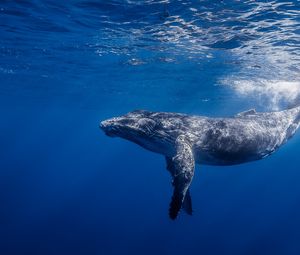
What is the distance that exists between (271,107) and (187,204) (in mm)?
25945

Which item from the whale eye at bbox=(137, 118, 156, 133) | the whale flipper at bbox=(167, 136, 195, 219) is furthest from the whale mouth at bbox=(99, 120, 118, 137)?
the whale flipper at bbox=(167, 136, 195, 219)

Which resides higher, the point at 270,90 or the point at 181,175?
the point at 181,175

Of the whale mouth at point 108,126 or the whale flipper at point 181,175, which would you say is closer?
the whale flipper at point 181,175

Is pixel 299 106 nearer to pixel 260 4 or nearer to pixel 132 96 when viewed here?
pixel 260 4

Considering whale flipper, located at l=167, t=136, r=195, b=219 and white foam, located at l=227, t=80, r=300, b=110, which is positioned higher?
whale flipper, located at l=167, t=136, r=195, b=219

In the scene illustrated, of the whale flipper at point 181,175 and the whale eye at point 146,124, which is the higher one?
the whale eye at point 146,124

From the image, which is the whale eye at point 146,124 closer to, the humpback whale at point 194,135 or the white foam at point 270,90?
the humpback whale at point 194,135

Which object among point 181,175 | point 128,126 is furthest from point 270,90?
point 181,175

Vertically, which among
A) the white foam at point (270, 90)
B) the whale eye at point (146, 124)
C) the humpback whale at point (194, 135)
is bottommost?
the white foam at point (270, 90)

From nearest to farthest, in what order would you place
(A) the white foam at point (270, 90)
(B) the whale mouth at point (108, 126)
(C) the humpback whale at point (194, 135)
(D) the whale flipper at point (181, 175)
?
(D) the whale flipper at point (181, 175) → (B) the whale mouth at point (108, 126) → (C) the humpback whale at point (194, 135) → (A) the white foam at point (270, 90)

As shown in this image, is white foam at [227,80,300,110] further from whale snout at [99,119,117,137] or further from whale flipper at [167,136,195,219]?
whale snout at [99,119,117,137]

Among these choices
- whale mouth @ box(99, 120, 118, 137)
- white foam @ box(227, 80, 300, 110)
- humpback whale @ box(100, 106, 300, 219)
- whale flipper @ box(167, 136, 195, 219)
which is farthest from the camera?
white foam @ box(227, 80, 300, 110)

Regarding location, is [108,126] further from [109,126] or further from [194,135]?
[194,135]

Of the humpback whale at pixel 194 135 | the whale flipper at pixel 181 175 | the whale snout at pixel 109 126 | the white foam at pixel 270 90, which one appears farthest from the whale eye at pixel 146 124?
the white foam at pixel 270 90
